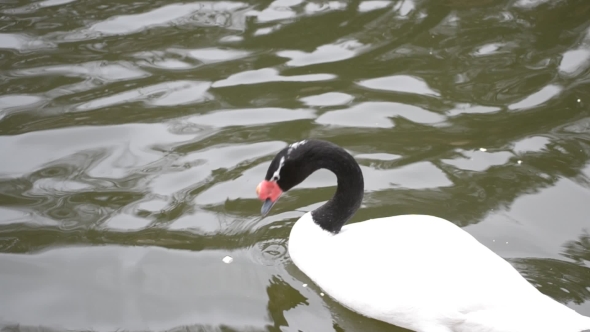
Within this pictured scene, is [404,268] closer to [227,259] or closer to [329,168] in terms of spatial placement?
[329,168]

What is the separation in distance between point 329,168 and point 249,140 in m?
1.47

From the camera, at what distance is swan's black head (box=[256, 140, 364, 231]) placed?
457cm

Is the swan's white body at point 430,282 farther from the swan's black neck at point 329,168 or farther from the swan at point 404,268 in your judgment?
the swan's black neck at point 329,168

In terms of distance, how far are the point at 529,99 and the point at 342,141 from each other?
5.87 ft

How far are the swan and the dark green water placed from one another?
0.18 metres

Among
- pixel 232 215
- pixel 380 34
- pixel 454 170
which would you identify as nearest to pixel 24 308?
pixel 232 215

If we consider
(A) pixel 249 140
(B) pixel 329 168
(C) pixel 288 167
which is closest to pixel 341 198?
(B) pixel 329 168

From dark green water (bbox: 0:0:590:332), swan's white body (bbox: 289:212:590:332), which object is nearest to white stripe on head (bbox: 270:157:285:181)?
swan's white body (bbox: 289:212:590:332)

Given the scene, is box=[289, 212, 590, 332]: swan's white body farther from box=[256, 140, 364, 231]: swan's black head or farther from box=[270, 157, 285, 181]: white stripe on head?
box=[270, 157, 285, 181]: white stripe on head

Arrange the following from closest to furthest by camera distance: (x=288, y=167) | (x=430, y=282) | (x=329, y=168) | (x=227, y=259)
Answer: (x=430, y=282)
(x=288, y=167)
(x=329, y=168)
(x=227, y=259)

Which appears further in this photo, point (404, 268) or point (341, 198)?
point (341, 198)

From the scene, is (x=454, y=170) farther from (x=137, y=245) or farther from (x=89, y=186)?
(x=89, y=186)

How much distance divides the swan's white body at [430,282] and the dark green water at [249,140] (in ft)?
0.54

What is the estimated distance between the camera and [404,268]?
417cm
